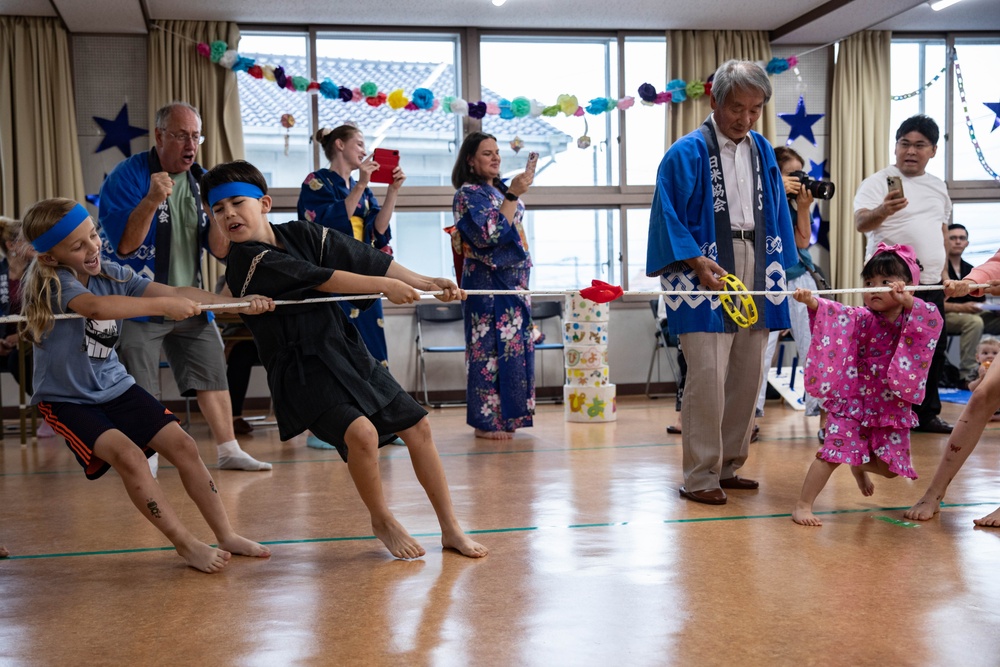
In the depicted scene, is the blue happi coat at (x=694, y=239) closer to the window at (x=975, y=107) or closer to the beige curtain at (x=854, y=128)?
the beige curtain at (x=854, y=128)

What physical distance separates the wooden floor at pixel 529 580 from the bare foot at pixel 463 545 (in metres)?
0.04

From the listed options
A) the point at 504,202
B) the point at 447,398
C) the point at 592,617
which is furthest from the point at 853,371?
the point at 447,398

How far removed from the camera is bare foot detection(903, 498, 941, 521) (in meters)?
2.71

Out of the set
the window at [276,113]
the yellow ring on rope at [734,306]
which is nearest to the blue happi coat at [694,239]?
the yellow ring on rope at [734,306]

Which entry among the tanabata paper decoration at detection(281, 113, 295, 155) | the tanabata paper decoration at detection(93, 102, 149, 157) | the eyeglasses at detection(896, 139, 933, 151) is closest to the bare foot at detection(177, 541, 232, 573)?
the eyeglasses at detection(896, 139, 933, 151)

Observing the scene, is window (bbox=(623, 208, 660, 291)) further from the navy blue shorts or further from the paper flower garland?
the navy blue shorts

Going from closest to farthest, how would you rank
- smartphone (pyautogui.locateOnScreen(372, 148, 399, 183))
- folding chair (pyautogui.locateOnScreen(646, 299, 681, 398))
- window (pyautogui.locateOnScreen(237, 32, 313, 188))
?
smartphone (pyautogui.locateOnScreen(372, 148, 399, 183)), folding chair (pyautogui.locateOnScreen(646, 299, 681, 398)), window (pyautogui.locateOnScreen(237, 32, 313, 188))

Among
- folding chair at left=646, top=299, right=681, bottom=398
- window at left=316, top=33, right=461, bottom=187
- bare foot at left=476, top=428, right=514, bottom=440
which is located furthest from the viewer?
window at left=316, top=33, right=461, bottom=187

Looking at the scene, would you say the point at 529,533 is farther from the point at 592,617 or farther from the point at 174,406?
the point at 174,406

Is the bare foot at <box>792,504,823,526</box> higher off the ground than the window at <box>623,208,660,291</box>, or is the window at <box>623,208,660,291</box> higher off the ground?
the window at <box>623,208,660,291</box>

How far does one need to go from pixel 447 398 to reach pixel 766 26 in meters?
3.59

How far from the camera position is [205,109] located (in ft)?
21.5

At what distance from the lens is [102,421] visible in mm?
2361

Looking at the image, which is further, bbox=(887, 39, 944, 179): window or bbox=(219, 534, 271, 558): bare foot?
bbox=(887, 39, 944, 179): window
